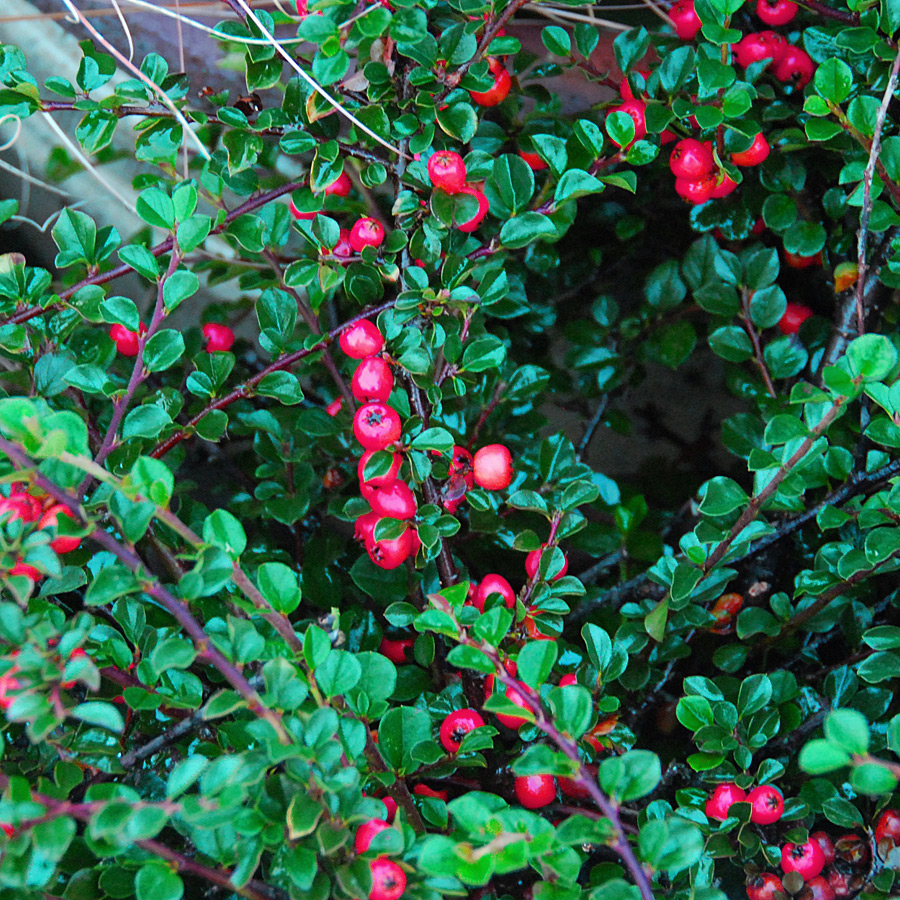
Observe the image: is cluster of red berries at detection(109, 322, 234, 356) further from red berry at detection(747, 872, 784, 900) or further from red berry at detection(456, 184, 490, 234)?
red berry at detection(747, 872, 784, 900)

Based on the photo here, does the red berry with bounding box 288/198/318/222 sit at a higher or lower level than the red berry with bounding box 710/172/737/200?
higher

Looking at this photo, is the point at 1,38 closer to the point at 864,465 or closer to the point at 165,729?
the point at 165,729

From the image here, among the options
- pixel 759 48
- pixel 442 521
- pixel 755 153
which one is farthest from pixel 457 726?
pixel 759 48

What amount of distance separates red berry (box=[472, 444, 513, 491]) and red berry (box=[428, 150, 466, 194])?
0.88 ft

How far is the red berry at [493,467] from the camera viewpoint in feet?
2.91

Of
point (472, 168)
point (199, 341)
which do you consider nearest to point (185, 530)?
point (472, 168)

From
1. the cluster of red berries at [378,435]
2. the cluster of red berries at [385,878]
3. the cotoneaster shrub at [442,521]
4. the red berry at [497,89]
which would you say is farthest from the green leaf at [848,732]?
the red berry at [497,89]

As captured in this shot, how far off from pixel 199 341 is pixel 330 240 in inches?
16.9

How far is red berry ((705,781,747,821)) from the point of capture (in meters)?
0.79

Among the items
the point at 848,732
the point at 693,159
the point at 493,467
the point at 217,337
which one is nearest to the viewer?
the point at 848,732

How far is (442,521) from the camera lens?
83 cm

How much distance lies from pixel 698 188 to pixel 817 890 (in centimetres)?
78

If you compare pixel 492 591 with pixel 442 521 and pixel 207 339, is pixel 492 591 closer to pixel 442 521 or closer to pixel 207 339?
pixel 442 521

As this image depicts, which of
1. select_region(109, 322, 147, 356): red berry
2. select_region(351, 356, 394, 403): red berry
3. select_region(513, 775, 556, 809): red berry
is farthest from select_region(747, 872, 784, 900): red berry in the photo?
select_region(109, 322, 147, 356): red berry
